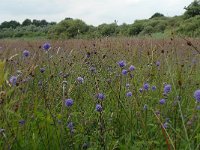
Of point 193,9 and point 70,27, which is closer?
point 70,27

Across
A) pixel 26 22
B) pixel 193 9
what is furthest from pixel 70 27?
pixel 26 22

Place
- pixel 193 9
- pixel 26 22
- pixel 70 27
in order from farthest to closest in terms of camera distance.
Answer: pixel 26 22, pixel 193 9, pixel 70 27

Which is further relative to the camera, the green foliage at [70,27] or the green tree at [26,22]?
the green tree at [26,22]

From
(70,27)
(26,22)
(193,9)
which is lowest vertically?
(70,27)

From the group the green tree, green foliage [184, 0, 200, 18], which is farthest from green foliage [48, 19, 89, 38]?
the green tree

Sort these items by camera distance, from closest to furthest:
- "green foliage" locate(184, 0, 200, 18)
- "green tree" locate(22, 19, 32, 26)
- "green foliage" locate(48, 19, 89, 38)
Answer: "green foliage" locate(48, 19, 89, 38)
"green foliage" locate(184, 0, 200, 18)
"green tree" locate(22, 19, 32, 26)

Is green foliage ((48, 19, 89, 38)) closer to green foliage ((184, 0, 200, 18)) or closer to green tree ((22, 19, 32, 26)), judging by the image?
green foliage ((184, 0, 200, 18))

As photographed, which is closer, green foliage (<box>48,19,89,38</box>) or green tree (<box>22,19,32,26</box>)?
green foliage (<box>48,19,89,38</box>)

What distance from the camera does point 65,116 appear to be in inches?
103

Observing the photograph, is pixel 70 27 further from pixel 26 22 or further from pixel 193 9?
pixel 26 22

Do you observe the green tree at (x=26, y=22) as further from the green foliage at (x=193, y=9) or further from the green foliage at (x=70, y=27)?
the green foliage at (x=193, y=9)

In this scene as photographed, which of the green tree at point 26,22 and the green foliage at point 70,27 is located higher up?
the green tree at point 26,22

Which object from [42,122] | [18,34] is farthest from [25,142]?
[18,34]

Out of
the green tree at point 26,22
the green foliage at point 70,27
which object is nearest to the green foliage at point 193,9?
the green foliage at point 70,27
